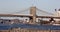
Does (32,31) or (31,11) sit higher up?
(32,31)

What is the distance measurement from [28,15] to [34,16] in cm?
234

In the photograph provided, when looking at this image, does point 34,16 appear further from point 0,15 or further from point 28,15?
point 0,15

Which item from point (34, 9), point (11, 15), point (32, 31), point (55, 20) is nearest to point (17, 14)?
point (11, 15)

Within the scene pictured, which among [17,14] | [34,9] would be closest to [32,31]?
[34,9]

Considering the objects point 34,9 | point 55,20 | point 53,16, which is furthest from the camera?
point 55,20

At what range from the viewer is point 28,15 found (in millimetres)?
66500

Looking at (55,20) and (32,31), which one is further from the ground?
(32,31)

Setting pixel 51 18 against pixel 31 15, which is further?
pixel 51 18

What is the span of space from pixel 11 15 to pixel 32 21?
636 cm

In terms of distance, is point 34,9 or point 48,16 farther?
point 48,16

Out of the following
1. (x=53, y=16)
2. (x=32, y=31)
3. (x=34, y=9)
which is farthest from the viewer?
(x=53, y=16)

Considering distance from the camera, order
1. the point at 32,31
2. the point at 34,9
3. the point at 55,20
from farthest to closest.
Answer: the point at 55,20 → the point at 34,9 → the point at 32,31

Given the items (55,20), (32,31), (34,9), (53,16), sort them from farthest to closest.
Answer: (55,20)
(53,16)
(34,9)
(32,31)

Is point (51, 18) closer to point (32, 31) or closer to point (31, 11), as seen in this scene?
point (31, 11)
